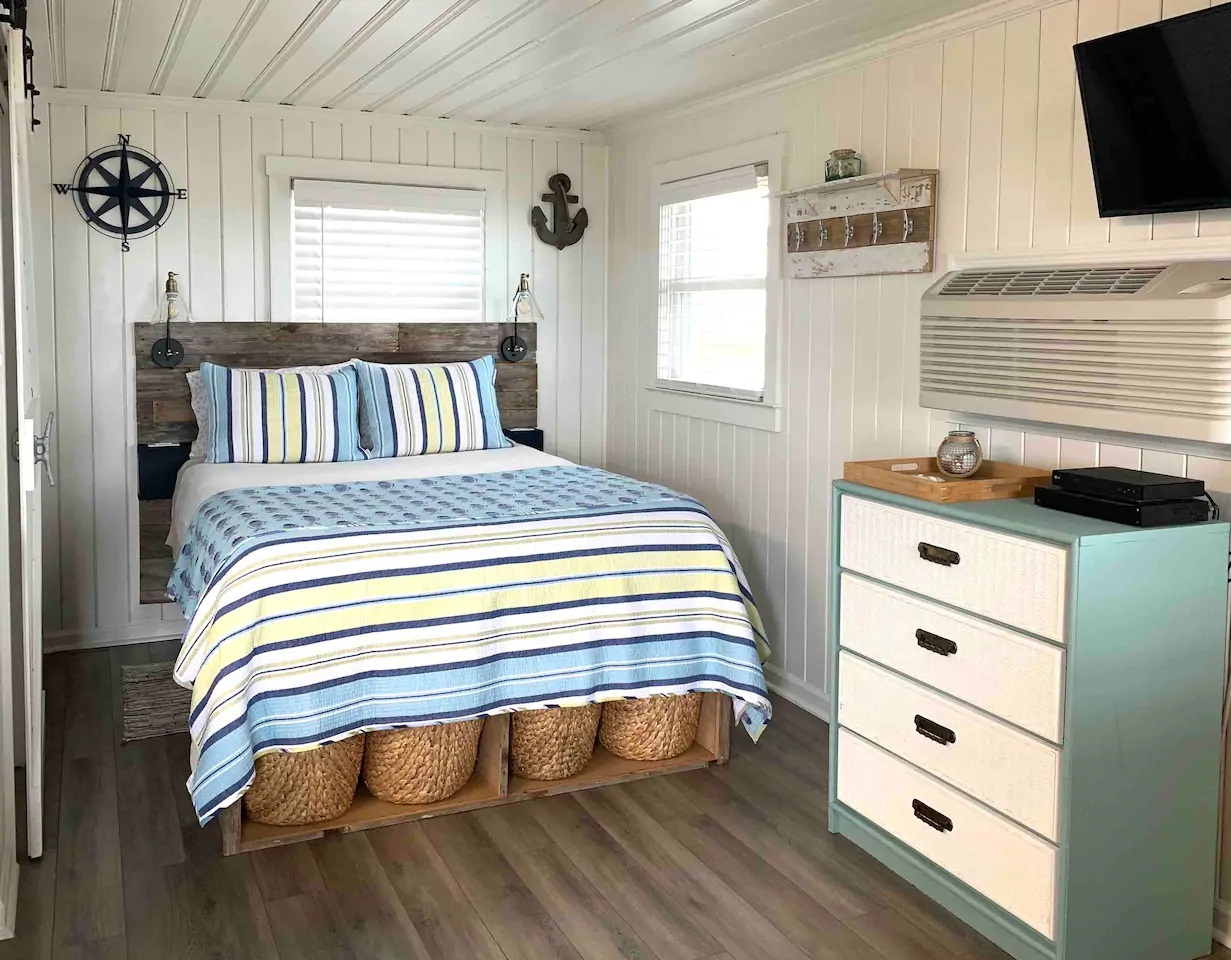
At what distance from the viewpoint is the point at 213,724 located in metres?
2.85

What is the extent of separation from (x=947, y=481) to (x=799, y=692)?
5.19 feet

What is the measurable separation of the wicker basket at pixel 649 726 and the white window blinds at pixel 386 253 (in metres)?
2.38

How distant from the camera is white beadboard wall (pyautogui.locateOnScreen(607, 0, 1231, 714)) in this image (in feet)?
9.58

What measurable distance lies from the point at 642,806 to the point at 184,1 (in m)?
2.61

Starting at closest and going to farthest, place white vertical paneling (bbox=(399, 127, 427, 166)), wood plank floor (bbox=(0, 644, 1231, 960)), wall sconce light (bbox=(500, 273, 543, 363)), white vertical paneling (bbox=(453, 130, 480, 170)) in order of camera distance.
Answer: wood plank floor (bbox=(0, 644, 1231, 960)) < white vertical paneling (bbox=(399, 127, 427, 166)) < white vertical paneling (bbox=(453, 130, 480, 170)) < wall sconce light (bbox=(500, 273, 543, 363))

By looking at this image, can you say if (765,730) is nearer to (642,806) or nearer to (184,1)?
(642,806)

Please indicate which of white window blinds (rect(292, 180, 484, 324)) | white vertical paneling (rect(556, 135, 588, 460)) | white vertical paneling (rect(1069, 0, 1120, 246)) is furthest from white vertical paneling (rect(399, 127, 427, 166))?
white vertical paneling (rect(1069, 0, 1120, 246))

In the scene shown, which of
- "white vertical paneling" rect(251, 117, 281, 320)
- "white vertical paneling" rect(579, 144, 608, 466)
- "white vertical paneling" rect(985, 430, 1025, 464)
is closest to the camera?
"white vertical paneling" rect(985, 430, 1025, 464)

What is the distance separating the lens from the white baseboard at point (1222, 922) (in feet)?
8.50

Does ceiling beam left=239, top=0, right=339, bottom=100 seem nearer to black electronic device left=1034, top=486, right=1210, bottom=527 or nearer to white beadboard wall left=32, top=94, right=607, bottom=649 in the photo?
white beadboard wall left=32, top=94, right=607, bottom=649

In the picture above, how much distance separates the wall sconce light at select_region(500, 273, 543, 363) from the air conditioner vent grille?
252 centimetres

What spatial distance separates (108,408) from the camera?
4.70 meters

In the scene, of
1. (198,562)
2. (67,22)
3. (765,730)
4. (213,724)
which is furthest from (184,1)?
(765,730)

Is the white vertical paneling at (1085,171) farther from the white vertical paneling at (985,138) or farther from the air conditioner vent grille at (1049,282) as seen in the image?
the white vertical paneling at (985,138)
